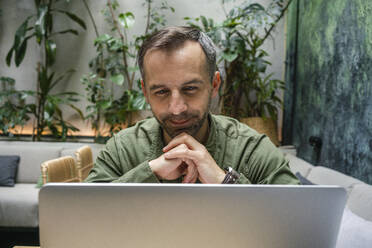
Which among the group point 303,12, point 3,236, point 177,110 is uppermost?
point 303,12

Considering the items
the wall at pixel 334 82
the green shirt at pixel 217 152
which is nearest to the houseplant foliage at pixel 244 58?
the wall at pixel 334 82

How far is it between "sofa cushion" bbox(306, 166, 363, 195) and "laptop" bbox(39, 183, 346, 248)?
1305mm

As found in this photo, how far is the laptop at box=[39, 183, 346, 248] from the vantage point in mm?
466

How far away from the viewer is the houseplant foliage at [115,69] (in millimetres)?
3467

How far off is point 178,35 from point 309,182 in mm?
1433

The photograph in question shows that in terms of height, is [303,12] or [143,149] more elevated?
[303,12]

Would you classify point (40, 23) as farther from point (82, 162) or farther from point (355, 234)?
point (355, 234)

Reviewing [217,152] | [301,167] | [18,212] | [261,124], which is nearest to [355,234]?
[217,152]

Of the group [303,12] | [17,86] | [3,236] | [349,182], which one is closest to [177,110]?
[349,182]

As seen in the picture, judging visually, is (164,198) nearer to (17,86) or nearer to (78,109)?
(78,109)

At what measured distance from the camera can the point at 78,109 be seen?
12.6 ft

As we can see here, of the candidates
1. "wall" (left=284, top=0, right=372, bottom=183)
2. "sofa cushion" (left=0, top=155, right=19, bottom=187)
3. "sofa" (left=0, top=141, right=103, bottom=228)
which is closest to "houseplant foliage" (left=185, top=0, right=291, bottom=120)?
"wall" (left=284, top=0, right=372, bottom=183)

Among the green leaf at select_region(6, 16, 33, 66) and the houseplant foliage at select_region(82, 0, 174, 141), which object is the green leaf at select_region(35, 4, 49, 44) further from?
the houseplant foliage at select_region(82, 0, 174, 141)

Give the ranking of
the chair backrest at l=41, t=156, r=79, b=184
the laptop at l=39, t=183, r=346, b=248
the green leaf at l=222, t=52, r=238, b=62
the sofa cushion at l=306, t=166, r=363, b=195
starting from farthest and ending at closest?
the green leaf at l=222, t=52, r=238, b=62, the chair backrest at l=41, t=156, r=79, b=184, the sofa cushion at l=306, t=166, r=363, b=195, the laptop at l=39, t=183, r=346, b=248
